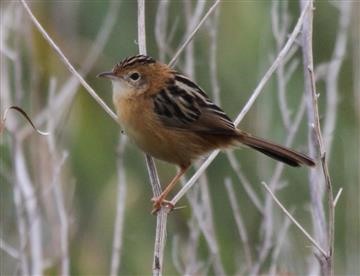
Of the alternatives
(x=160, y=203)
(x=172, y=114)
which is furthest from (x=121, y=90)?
(x=160, y=203)

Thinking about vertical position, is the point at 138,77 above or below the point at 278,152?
above

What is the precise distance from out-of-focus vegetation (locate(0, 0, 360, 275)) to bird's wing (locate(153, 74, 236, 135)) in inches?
50.9

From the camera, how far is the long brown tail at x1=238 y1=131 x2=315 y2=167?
487 centimetres

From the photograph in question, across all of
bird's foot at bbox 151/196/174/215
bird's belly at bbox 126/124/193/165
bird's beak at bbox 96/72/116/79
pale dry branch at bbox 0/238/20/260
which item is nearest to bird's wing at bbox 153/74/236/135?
bird's belly at bbox 126/124/193/165

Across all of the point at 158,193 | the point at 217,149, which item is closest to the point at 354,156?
the point at 217,149

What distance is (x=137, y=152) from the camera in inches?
294

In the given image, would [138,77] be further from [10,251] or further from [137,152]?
[137,152]

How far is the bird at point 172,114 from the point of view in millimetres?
Answer: 4887

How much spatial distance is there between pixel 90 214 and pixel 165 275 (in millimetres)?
788

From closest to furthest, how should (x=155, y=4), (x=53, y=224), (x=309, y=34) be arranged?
(x=309, y=34)
(x=53, y=224)
(x=155, y=4)

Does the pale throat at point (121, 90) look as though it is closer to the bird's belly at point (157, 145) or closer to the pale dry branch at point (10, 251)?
the bird's belly at point (157, 145)

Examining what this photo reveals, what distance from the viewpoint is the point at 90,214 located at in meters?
7.25

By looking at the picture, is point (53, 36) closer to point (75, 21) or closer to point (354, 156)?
point (75, 21)

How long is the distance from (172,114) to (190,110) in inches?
3.8
